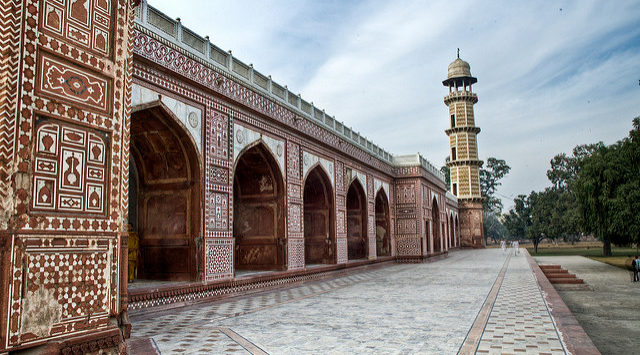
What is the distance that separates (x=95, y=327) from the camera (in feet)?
14.7

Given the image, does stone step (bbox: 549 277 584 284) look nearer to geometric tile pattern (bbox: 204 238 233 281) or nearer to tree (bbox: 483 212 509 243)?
geometric tile pattern (bbox: 204 238 233 281)

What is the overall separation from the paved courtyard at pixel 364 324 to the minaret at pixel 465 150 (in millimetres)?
30452

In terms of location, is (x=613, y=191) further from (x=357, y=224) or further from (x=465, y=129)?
(x=465, y=129)

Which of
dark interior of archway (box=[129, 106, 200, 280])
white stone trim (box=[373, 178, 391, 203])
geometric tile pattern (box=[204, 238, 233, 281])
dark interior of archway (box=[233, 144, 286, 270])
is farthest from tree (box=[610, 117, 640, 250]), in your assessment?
dark interior of archway (box=[129, 106, 200, 280])

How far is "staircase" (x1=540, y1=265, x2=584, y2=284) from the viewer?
1300 centimetres

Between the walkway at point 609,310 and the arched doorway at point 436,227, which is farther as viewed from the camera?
the arched doorway at point 436,227

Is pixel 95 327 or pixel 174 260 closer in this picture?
pixel 95 327

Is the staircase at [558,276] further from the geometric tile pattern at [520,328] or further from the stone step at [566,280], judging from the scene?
the geometric tile pattern at [520,328]

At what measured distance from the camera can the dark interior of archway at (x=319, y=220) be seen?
1531 cm

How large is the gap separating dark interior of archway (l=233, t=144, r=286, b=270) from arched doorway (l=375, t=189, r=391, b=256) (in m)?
9.51

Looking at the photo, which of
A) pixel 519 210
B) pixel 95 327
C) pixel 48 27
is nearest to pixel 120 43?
pixel 48 27

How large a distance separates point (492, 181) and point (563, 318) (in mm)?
53588

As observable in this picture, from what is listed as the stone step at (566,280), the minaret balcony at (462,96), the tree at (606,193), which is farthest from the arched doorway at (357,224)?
the minaret balcony at (462,96)

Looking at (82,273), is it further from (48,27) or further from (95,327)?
(48,27)
